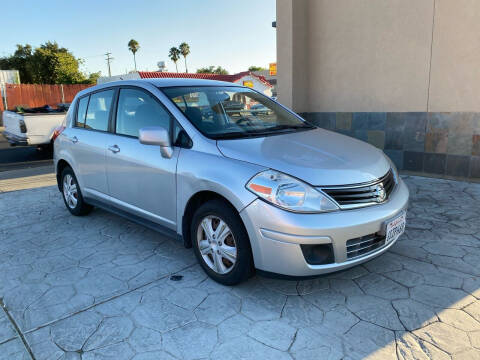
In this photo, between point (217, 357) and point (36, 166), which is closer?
point (217, 357)

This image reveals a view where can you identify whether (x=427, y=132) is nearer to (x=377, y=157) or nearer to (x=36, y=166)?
(x=377, y=157)

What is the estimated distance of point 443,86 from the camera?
5758mm

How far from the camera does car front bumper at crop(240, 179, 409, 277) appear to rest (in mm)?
2424

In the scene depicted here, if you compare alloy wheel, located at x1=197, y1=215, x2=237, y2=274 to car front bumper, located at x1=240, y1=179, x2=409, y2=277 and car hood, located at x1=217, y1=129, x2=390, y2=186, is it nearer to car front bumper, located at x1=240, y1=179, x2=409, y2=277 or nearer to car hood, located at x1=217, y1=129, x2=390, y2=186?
car front bumper, located at x1=240, y1=179, x2=409, y2=277

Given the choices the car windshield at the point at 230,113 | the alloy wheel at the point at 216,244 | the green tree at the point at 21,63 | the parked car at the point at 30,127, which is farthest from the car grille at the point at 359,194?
the green tree at the point at 21,63

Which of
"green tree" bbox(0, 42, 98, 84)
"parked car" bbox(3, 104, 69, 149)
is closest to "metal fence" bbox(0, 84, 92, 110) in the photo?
"green tree" bbox(0, 42, 98, 84)

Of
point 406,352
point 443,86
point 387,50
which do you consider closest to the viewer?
point 406,352

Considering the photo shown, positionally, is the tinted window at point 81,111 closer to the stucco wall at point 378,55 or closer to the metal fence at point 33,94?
the stucco wall at point 378,55

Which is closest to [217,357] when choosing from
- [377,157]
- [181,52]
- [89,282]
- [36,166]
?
[89,282]

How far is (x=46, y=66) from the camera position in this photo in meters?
38.7

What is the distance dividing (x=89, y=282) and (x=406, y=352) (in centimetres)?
252

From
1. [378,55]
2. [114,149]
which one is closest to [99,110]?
[114,149]

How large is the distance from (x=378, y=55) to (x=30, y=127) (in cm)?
883

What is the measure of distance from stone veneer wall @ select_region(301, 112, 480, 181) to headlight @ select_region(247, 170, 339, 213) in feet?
14.0
